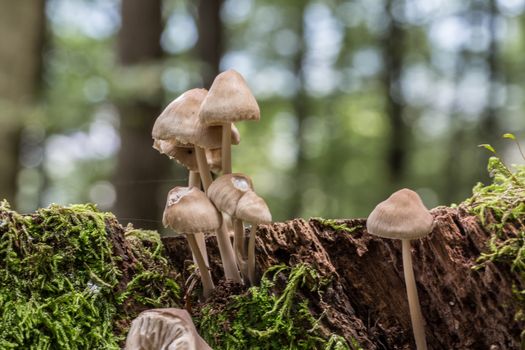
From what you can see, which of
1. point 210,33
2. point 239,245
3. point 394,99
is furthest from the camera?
point 394,99

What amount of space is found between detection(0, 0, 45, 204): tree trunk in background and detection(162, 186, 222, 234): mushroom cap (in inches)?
177

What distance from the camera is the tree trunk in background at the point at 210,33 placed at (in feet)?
24.9

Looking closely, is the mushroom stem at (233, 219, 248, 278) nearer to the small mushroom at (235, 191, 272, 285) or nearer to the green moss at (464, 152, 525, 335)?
the small mushroom at (235, 191, 272, 285)

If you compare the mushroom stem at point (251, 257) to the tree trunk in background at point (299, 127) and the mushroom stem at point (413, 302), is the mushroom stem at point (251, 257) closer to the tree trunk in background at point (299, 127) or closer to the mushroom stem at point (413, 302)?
the mushroom stem at point (413, 302)

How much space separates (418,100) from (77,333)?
12654 millimetres

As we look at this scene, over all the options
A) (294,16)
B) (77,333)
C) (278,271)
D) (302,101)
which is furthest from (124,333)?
(294,16)

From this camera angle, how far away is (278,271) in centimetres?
240

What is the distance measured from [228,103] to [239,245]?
2.34 ft

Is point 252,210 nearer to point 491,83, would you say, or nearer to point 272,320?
point 272,320

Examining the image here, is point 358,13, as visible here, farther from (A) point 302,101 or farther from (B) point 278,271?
(B) point 278,271

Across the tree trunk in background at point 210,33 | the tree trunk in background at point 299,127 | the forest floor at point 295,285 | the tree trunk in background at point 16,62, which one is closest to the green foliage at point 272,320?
the forest floor at point 295,285

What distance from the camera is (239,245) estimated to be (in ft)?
8.39

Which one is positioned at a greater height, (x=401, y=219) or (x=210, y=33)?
(x=210, y=33)

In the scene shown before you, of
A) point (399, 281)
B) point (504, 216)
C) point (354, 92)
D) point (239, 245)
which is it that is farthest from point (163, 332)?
point (354, 92)
